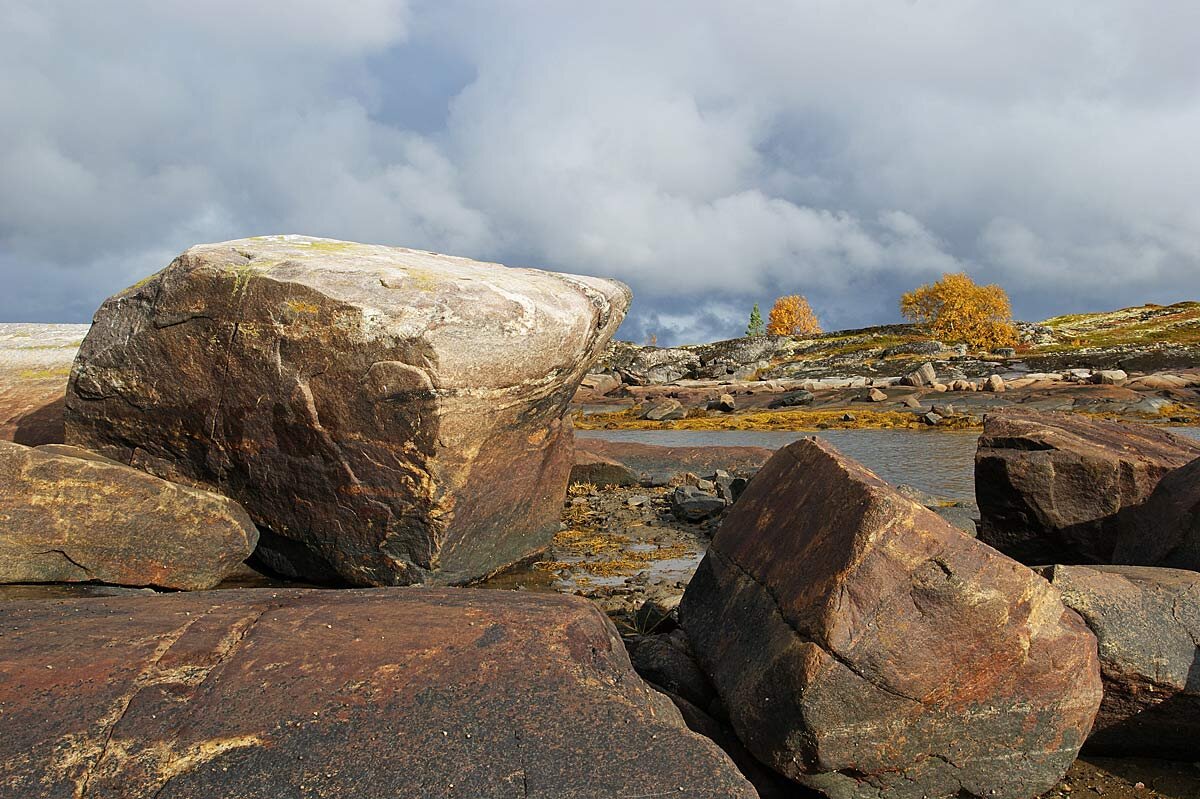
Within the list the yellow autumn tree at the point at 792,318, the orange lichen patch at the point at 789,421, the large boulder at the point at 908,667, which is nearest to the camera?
the large boulder at the point at 908,667

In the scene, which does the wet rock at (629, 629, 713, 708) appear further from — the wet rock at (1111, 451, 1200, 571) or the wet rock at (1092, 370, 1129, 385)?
the wet rock at (1092, 370, 1129, 385)

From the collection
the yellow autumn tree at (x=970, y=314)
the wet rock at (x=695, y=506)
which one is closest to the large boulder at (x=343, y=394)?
the wet rock at (x=695, y=506)

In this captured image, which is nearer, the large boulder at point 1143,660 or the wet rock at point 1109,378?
the large boulder at point 1143,660

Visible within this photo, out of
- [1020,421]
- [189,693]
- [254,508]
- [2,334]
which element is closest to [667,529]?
[1020,421]

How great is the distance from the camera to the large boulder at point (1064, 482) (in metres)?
6.99

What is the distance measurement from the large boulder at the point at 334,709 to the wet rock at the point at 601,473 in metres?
9.09

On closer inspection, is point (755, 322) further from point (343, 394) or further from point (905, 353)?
point (343, 394)

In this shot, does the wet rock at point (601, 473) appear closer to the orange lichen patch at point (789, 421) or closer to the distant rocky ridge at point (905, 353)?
the orange lichen patch at point (789, 421)

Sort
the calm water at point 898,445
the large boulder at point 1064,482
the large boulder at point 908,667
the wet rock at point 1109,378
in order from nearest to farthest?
the large boulder at point 908,667
the large boulder at point 1064,482
the calm water at point 898,445
the wet rock at point 1109,378

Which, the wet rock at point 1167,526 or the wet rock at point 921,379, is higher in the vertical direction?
the wet rock at point 921,379

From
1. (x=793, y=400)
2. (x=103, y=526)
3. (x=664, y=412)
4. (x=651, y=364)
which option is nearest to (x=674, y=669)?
(x=103, y=526)

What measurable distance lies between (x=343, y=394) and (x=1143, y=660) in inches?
216

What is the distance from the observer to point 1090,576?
15.4 feet

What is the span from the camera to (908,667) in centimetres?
390
